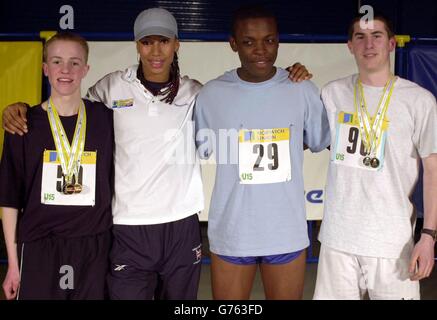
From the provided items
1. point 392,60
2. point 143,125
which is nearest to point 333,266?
point 143,125

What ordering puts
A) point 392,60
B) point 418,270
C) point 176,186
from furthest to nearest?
point 392,60, point 176,186, point 418,270

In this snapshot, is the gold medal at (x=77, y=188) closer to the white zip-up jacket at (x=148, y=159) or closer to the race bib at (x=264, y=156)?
the white zip-up jacket at (x=148, y=159)

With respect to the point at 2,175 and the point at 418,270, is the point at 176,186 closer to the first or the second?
the point at 2,175

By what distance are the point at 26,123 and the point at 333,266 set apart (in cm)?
159

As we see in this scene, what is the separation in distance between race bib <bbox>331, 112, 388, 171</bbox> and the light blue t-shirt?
0.14 meters

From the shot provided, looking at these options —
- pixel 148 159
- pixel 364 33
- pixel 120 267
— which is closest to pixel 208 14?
pixel 364 33

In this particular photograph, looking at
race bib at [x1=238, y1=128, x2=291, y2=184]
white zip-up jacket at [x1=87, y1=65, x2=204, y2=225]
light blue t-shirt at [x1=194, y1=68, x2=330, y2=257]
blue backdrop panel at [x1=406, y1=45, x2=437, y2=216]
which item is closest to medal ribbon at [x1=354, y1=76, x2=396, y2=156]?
light blue t-shirt at [x1=194, y1=68, x2=330, y2=257]

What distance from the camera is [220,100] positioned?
8.31 ft

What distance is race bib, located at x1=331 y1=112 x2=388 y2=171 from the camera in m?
2.41

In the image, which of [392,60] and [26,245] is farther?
[392,60]

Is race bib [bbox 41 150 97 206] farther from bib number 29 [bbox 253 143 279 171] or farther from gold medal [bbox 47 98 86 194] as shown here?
bib number 29 [bbox 253 143 279 171]

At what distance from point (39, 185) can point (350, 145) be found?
1472mm

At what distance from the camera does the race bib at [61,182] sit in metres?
2.41

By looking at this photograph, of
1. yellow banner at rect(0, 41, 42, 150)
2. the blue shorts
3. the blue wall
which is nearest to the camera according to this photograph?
the blue shorts
